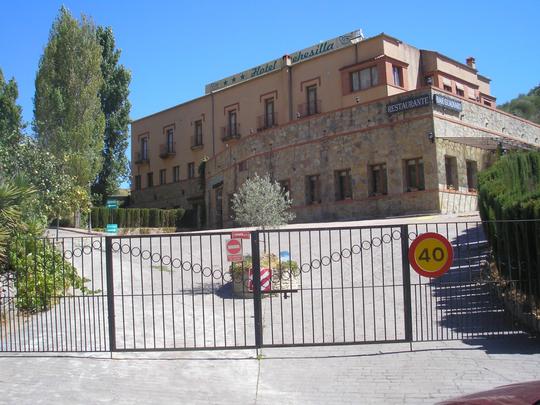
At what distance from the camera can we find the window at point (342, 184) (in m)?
30.6

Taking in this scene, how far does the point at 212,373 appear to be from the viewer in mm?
7305

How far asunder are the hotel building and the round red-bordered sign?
19475mm

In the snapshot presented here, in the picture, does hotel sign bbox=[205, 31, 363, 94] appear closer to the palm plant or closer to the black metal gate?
the black metal gate

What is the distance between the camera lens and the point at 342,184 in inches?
1220

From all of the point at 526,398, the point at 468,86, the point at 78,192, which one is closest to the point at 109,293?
the point at 526,398

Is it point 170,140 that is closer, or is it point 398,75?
point 398,75

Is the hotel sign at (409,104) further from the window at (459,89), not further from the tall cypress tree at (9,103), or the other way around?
the tall cypress tree at (9,103)

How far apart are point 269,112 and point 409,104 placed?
17.0 metres

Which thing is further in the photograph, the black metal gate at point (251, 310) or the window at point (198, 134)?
the window at point (198, 134)

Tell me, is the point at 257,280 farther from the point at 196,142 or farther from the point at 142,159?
the point at 142,159

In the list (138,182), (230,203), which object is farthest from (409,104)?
(138,182)

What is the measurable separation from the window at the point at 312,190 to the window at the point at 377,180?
11.7 ft

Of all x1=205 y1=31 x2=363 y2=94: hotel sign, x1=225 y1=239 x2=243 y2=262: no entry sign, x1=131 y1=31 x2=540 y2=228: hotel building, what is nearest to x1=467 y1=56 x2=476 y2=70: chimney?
x1=131 y1=31 x2=540 y2=228: hotel building

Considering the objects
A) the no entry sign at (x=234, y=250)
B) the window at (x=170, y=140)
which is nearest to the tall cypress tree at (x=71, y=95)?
the window at (x=170, y=140)
